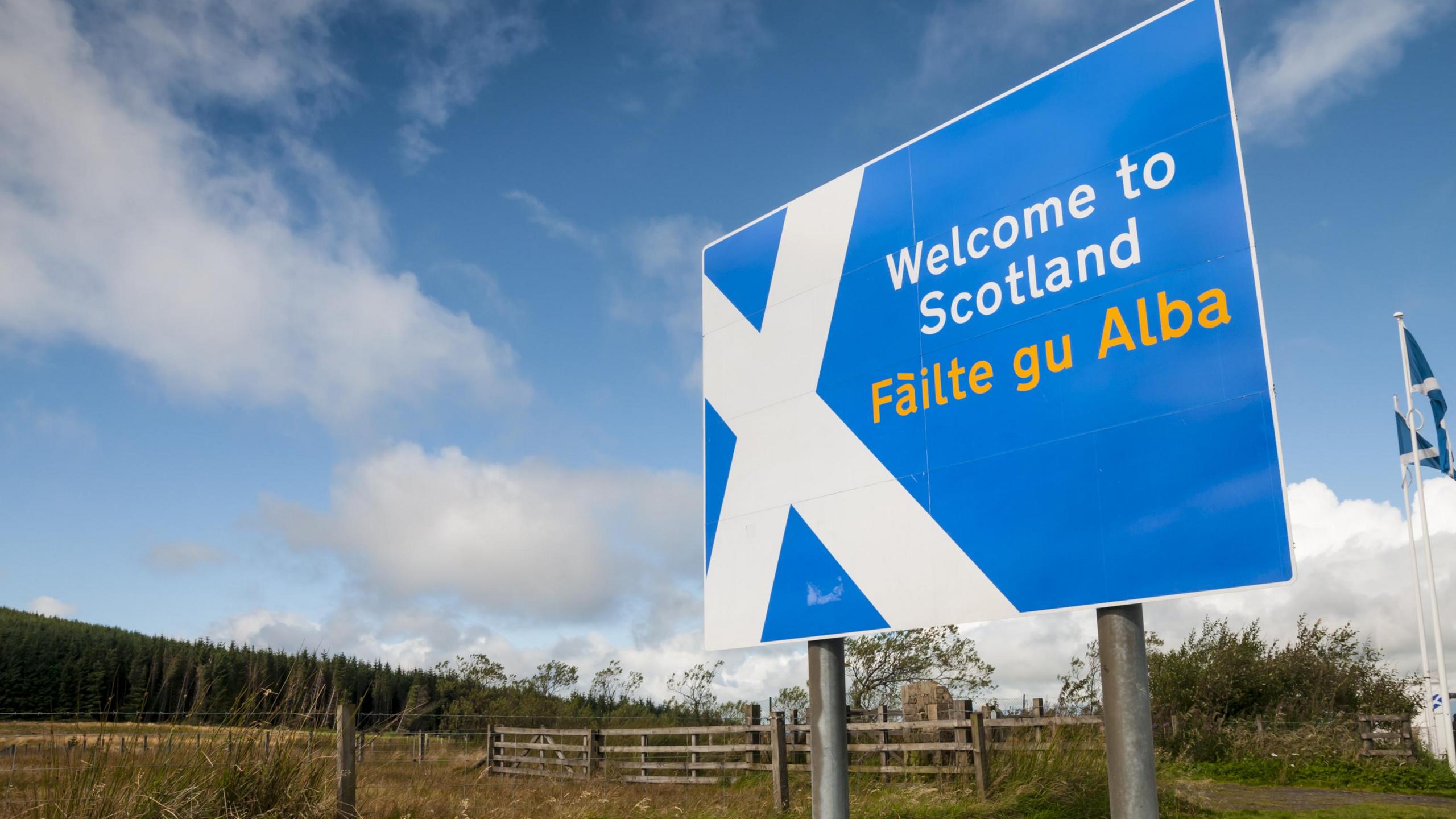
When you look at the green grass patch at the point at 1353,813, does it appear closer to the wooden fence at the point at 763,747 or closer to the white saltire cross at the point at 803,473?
the wooden fence at the point at 763,747

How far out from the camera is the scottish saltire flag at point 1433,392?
1770 centimetres

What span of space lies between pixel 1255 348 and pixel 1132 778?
1.74 meters

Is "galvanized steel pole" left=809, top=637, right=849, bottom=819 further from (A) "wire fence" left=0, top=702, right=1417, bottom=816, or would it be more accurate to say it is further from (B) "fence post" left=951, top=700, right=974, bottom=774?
(B) "fence post" left=951, top=700, right=974, bottom=774

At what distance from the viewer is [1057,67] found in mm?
4281

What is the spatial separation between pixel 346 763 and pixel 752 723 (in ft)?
32.6

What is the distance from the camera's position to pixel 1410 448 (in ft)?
64.1

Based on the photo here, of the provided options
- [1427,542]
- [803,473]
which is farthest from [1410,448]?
[803,473]

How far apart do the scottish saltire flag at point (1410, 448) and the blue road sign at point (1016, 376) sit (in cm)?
1911

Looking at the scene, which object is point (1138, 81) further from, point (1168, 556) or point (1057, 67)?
point (1168, 556)

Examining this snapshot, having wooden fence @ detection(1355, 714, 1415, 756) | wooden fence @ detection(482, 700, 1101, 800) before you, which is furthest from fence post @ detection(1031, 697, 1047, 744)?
wooden fence @ detection(1355, 714, 1415, 756)

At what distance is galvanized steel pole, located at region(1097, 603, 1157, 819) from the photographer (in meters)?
3.51

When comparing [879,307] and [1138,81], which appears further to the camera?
[879,307]

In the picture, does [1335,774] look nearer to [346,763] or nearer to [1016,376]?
[1016,376]

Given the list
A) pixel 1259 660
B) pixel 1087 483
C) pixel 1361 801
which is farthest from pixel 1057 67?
pixel 1259 660
